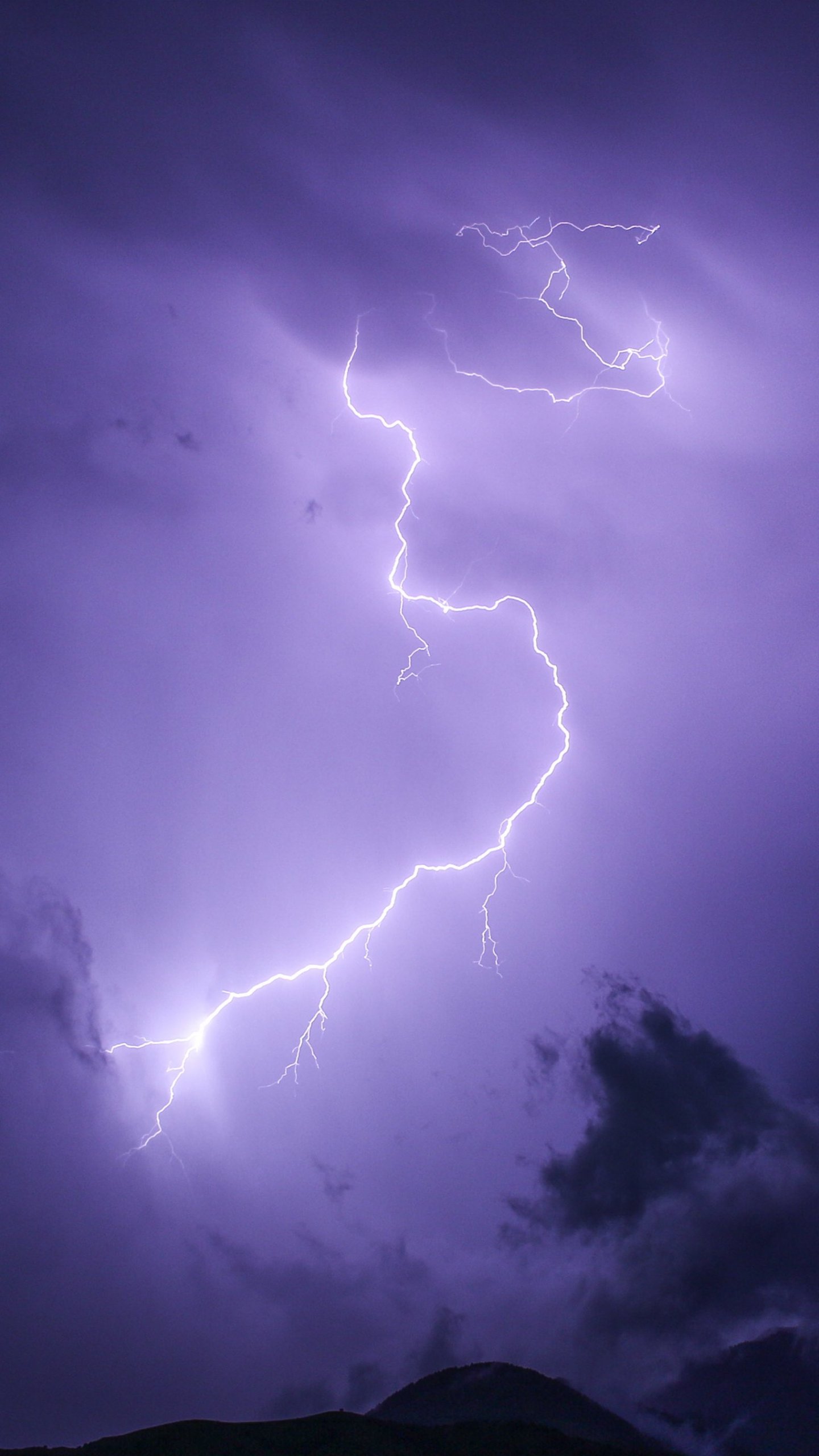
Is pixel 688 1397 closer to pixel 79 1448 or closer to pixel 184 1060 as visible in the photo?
pixel 79 1448

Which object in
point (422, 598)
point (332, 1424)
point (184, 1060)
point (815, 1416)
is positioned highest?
point (422, 598)

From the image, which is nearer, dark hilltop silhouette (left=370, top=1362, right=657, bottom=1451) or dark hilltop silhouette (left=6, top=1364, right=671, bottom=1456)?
dark hilltop silhouette (left=6, top=1364, right=671, bottom=1456)

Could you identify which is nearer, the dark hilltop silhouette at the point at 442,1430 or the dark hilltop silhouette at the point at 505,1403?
the dark hilltop silhouette at the point at 442,1430

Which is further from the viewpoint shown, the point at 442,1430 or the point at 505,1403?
the point at 505,1403

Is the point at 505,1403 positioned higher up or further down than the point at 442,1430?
further down

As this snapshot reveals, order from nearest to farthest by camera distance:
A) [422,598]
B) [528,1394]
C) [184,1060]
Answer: [184,1060] → [422,598] → [528,1394]

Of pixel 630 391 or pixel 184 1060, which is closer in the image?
pixel 184 1060

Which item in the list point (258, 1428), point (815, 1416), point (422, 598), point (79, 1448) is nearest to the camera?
point (422, 598)

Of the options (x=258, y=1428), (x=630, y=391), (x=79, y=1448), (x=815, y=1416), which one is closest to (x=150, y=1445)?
(x=79, y=1448)
